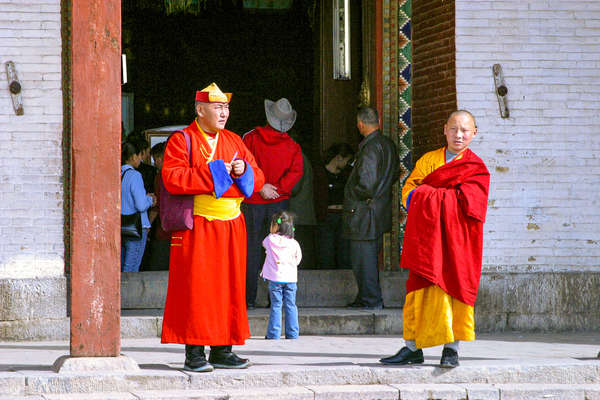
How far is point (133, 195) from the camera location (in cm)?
1026

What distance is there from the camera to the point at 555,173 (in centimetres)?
1027

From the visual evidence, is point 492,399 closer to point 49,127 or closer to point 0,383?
point 0,383

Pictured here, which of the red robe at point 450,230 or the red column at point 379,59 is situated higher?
the red column at point 379,59

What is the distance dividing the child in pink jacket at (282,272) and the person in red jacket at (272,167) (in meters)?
0.93

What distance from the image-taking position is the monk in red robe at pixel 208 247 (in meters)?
7.24

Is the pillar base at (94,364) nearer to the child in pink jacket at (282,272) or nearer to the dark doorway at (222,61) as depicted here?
the child in pink jacket at (282,272)

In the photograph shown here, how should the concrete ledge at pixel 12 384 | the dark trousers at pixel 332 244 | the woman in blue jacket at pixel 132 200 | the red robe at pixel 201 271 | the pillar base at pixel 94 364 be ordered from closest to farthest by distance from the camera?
the concrete ledge at pixel 12 384 < the pillar base at pixel 94 364 < the red robe at pixel 201 271 < the woman in blue jacket at pixel 132 200 < the dark trousers at pixel 332 244

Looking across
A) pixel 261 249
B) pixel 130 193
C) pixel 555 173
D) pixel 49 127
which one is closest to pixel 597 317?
pixel 555 173

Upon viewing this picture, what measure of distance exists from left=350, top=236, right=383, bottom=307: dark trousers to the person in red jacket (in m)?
0.85

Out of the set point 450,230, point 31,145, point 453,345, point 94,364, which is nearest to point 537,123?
point 450,230

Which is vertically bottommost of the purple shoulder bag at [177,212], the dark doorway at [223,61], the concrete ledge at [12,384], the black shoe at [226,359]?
the concrete ledge at [12,384]

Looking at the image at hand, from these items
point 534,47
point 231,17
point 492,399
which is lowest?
point 492,399

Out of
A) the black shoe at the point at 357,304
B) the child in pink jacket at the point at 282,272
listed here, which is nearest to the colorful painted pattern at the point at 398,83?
the black shoe at the point at 357,304

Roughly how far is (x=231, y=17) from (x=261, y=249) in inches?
257
